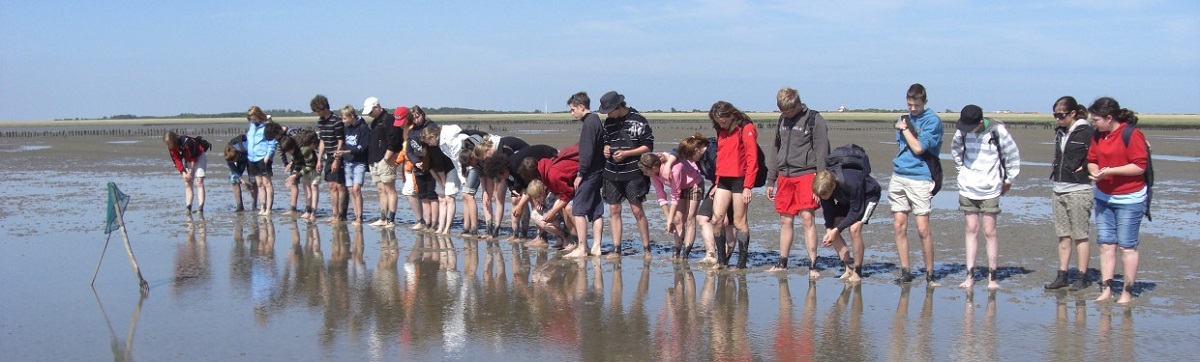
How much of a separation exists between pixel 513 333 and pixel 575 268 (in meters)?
2.92

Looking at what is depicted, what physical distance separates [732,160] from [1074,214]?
9.19 ft

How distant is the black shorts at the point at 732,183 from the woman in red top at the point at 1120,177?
2809 millimetres

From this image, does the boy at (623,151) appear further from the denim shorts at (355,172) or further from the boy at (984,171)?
the denim shorts at (355,172)

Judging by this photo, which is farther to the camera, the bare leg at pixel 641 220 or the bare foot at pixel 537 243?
the bare foot at pixel 537 243

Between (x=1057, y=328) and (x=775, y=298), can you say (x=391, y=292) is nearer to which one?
(x=775, y=298)

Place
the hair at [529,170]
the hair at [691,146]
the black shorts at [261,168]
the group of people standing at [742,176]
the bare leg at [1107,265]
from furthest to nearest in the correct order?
the black shorts at [261,168]
the hair at [529,170]
the hair at [691,146]
the group of people standing at [742,176]
the bare leg at [1107,265]

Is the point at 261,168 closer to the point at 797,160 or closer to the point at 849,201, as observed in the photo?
the point at 797,160

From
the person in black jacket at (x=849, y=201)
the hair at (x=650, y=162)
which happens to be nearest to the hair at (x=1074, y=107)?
the person in black jacket at (x=849, y=201)

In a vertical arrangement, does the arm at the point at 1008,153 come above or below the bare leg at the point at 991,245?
above

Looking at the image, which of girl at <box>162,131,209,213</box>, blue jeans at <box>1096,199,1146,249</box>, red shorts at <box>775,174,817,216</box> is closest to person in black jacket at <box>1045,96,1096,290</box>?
blue jeans at <box>1096,199,1146,249</box>

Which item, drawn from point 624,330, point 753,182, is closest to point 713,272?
point 753,182

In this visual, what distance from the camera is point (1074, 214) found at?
29.3 ft

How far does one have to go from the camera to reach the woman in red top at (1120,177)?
27.0 ft

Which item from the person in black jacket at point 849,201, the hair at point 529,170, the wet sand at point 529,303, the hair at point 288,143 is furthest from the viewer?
the hair at point 288,143
